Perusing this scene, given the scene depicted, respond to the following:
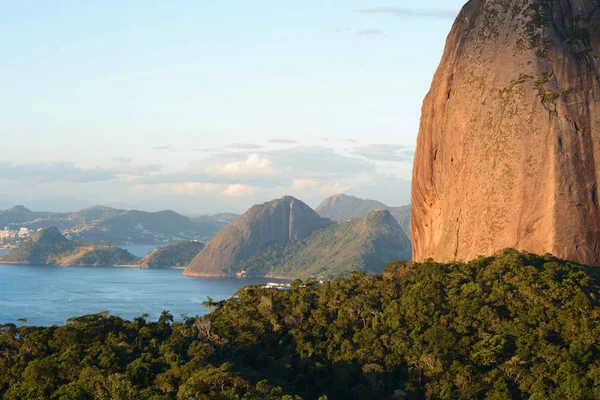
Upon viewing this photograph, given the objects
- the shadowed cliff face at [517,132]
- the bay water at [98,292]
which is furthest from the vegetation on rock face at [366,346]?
the bay water at [98,292]

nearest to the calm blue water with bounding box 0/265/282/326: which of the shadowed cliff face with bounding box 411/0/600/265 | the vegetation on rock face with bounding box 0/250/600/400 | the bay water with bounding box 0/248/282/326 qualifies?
the bay water with bounding box 0/248/282/326

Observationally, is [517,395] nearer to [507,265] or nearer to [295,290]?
[507,265]

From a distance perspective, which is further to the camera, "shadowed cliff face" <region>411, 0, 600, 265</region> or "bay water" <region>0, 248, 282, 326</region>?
"bay water" <region>0, 248, 282, 326</region>

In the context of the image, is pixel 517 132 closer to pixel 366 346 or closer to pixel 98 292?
pixel 366 346

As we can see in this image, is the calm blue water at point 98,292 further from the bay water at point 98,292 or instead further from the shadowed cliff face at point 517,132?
the shadowed cliff face at point 517,132

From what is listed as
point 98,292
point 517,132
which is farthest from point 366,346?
point 98,292

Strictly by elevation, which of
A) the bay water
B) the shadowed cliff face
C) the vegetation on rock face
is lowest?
the bay water

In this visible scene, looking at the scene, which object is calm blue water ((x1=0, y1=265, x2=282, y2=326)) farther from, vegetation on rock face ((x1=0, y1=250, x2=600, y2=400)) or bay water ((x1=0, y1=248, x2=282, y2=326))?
vegetation on rock face ((x1=0, y1=250, x2=600, y2=400))
